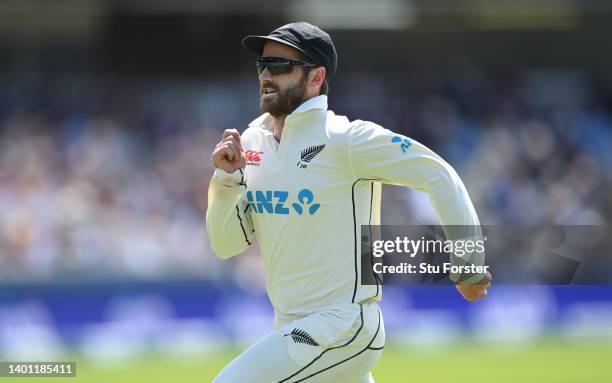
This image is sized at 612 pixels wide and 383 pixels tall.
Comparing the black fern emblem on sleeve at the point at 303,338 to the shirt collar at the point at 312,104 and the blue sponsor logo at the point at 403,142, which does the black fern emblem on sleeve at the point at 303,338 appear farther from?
the shirt collar at the point at 312,104

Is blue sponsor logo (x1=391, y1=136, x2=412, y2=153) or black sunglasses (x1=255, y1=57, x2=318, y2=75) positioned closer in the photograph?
blue sponsor logo (x1=391, y1=136, x2=412, y2=153)

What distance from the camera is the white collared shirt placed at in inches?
187

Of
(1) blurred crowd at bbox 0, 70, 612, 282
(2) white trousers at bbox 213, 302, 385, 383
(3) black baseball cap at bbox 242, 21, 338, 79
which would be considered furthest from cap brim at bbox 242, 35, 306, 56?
(1) blurred crowd at bbox 0, 70, 612, 282

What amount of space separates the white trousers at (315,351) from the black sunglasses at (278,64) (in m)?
1.18

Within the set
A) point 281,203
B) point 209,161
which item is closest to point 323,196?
point 281,203

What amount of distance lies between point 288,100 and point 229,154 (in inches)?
16.8

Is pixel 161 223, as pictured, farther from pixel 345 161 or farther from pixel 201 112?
pixel 345 161

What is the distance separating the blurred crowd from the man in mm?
7186

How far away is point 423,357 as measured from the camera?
11875 mm

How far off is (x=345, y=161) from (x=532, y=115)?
13.3 metres

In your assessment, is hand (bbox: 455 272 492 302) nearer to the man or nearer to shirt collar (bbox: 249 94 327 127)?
the man

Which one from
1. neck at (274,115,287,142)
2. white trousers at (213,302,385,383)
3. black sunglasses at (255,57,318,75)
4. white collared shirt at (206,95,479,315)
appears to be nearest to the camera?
white trousers at (213,302,385,383)

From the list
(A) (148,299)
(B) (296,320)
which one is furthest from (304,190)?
(A) (148,299)

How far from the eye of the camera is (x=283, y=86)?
16.4 feet
